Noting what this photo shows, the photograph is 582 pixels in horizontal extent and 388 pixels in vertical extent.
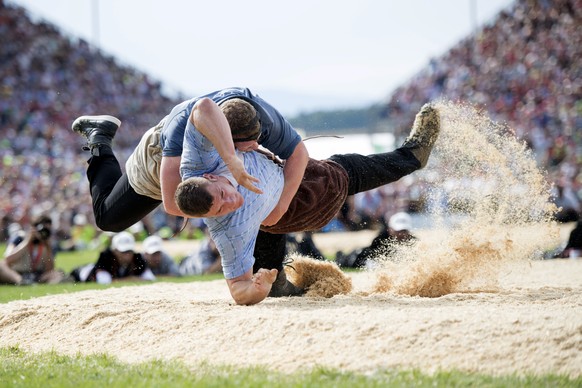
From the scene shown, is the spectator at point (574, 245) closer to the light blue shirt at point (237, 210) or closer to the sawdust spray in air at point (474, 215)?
the sawdust spray in air at point (474, 215)

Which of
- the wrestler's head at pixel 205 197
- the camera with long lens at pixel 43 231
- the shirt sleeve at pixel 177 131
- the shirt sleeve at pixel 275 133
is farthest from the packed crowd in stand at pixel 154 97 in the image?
the wrestler's head at pixel 205 197

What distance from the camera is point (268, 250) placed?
21.5ft

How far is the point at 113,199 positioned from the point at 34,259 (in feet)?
18.9

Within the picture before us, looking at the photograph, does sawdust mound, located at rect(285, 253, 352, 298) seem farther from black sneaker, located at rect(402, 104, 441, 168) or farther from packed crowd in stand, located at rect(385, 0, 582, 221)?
packed crowd in stand, located at rect(385, 0, 582, 221)

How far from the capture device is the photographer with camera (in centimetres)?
1150

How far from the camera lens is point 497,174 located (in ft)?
25.3

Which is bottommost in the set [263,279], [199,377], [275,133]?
[199,377]

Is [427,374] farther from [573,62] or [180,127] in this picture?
[573,62]

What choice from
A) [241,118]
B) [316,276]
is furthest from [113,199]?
[316,276]

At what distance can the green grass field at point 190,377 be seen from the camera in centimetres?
402

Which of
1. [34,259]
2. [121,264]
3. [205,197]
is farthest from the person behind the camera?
[34,259]

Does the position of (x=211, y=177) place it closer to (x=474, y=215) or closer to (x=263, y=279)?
(x=263, y=279)

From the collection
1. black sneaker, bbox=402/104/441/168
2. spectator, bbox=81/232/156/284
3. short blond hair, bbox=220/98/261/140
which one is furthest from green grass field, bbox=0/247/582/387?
spectator, bbox=81/232/156/284

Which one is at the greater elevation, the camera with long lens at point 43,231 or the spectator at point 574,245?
the camera with long lens at point 43,231
